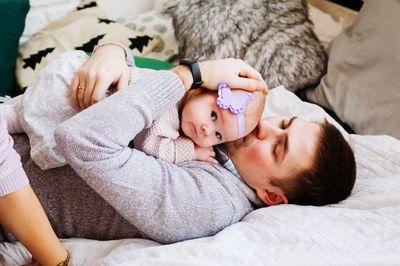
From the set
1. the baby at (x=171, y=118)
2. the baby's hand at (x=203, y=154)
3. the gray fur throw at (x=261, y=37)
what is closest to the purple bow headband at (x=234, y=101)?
the baby at (x=171, y=118)

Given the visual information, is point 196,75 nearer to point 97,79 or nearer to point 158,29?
point 97,79

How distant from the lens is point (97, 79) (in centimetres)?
98

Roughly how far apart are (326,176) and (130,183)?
458 millimetres

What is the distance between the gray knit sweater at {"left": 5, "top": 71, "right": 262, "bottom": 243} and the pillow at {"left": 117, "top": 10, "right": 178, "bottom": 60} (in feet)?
3.74

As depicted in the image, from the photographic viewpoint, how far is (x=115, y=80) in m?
1.01

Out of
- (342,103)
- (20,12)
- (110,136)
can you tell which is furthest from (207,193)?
(20,12)

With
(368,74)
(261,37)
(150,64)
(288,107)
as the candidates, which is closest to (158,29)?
(150,64)

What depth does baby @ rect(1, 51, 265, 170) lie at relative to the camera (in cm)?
97

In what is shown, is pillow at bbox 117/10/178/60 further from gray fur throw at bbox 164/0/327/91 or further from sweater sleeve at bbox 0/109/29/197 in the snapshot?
sweater sleeve at bbox 0/109/29/197

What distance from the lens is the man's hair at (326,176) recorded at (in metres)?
1.00

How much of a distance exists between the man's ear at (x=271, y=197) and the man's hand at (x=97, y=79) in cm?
43

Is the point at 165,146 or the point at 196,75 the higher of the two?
the point at 196,75

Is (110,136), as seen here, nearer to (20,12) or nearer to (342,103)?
(342,103)

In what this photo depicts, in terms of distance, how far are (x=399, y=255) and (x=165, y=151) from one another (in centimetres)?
54
